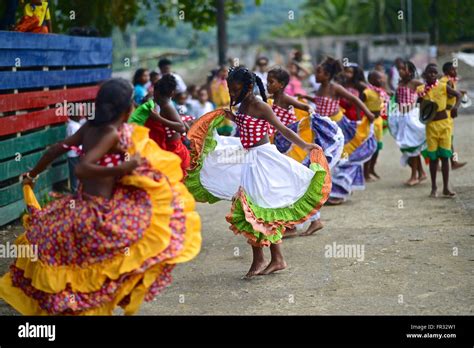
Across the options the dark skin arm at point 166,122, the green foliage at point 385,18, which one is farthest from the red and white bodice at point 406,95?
the green foliage at point 385,18

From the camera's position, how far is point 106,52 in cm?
1455

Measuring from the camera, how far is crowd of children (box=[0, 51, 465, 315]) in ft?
18.2

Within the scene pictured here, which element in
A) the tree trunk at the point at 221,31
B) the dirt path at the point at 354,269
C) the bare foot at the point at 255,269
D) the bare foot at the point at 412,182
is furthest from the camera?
the tree trunk at the point at 221,31

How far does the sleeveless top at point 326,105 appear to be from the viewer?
38.1ft

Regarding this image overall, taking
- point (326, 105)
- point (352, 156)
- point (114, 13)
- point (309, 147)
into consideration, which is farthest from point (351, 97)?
point (114, 13)

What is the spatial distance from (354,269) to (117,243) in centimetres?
311

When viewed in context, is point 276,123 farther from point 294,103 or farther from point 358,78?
point 358,78

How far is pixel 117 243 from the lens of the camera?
548cm

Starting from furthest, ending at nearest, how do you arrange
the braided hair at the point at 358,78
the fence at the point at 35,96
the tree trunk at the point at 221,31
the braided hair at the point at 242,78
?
1. the tree trunk at the point at 221,31
2. the braided hair at the point at 358,78
3. the fence at the point at 35,96
4. the braided hair at the point at 242,78

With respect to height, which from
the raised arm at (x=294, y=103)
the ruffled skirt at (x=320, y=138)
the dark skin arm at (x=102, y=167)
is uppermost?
the raised arm at (x=294, y=103)

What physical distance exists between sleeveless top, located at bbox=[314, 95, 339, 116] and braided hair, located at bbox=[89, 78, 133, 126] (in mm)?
6238

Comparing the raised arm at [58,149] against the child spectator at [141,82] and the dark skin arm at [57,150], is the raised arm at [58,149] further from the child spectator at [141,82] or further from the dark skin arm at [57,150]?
the child spectator at [141,82]

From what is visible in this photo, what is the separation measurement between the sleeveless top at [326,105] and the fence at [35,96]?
3551 mm
